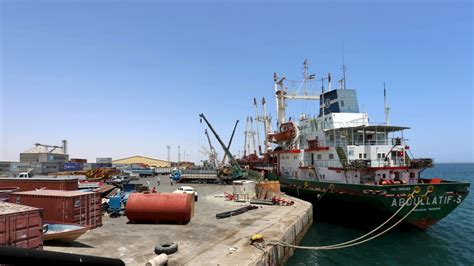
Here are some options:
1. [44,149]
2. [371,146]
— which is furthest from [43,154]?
[371,146]

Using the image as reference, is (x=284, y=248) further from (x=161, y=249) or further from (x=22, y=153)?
(x=22, y=153)

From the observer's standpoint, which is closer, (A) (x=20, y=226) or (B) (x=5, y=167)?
(A) (x=20, y=226)

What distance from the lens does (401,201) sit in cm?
2289

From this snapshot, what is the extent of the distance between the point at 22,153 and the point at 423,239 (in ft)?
440

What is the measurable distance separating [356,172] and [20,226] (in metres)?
24.2

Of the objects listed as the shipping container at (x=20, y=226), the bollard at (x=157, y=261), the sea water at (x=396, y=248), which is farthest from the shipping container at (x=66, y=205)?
the sea water at (x=396, y=248)

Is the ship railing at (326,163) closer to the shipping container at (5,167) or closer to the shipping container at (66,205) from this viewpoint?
the shipping container at (66,205)

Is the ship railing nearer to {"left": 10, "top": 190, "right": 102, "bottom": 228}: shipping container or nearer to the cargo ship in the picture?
the cargo ship

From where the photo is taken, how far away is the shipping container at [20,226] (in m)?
11.6

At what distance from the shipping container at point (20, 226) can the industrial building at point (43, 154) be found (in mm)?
108909

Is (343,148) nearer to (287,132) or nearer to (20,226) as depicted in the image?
(287,132)

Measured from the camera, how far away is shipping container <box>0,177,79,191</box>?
1069 inches

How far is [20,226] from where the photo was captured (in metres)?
12.0

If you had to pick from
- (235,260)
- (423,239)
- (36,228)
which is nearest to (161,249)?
(235,260)
